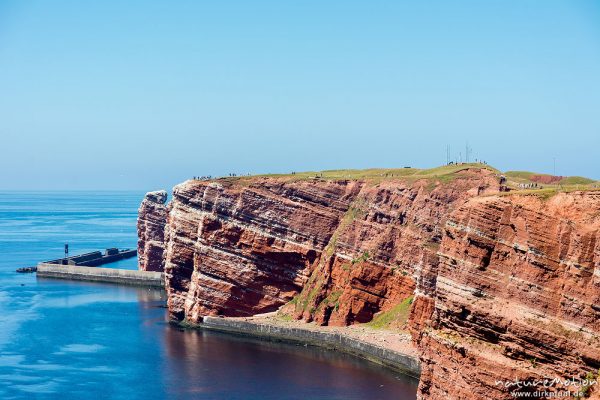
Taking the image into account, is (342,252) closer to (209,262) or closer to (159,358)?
(209,262)

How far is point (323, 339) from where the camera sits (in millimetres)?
94812

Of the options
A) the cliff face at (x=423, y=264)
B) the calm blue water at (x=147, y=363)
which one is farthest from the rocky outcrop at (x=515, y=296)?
the calm blue water at (x=147, y=363)

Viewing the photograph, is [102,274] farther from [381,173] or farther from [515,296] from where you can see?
[515,296]

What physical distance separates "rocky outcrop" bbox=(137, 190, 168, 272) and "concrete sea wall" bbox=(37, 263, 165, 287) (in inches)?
205

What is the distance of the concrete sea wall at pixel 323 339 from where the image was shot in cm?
8288

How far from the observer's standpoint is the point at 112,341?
311 feet

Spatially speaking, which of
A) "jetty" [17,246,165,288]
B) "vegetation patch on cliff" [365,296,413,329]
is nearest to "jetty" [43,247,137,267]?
"jetty" [17,246,165,288]

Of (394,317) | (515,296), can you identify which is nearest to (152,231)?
(394,317)

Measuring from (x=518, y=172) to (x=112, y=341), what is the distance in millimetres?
52176

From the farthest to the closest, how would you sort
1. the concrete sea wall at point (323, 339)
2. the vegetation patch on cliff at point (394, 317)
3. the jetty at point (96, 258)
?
the jetty at point (96, 258) < the vegetation patch on cliff at point (394, 317) < the concrete sea wall at point (323, 339)

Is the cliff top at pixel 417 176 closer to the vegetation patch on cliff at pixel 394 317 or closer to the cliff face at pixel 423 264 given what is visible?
the cliff face at pixel 423 264

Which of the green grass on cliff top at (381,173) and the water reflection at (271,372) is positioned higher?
the green grass on cliff top at (381,173)

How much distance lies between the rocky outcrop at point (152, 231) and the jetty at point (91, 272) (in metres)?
5.06

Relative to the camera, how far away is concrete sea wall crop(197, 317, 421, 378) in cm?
8288
